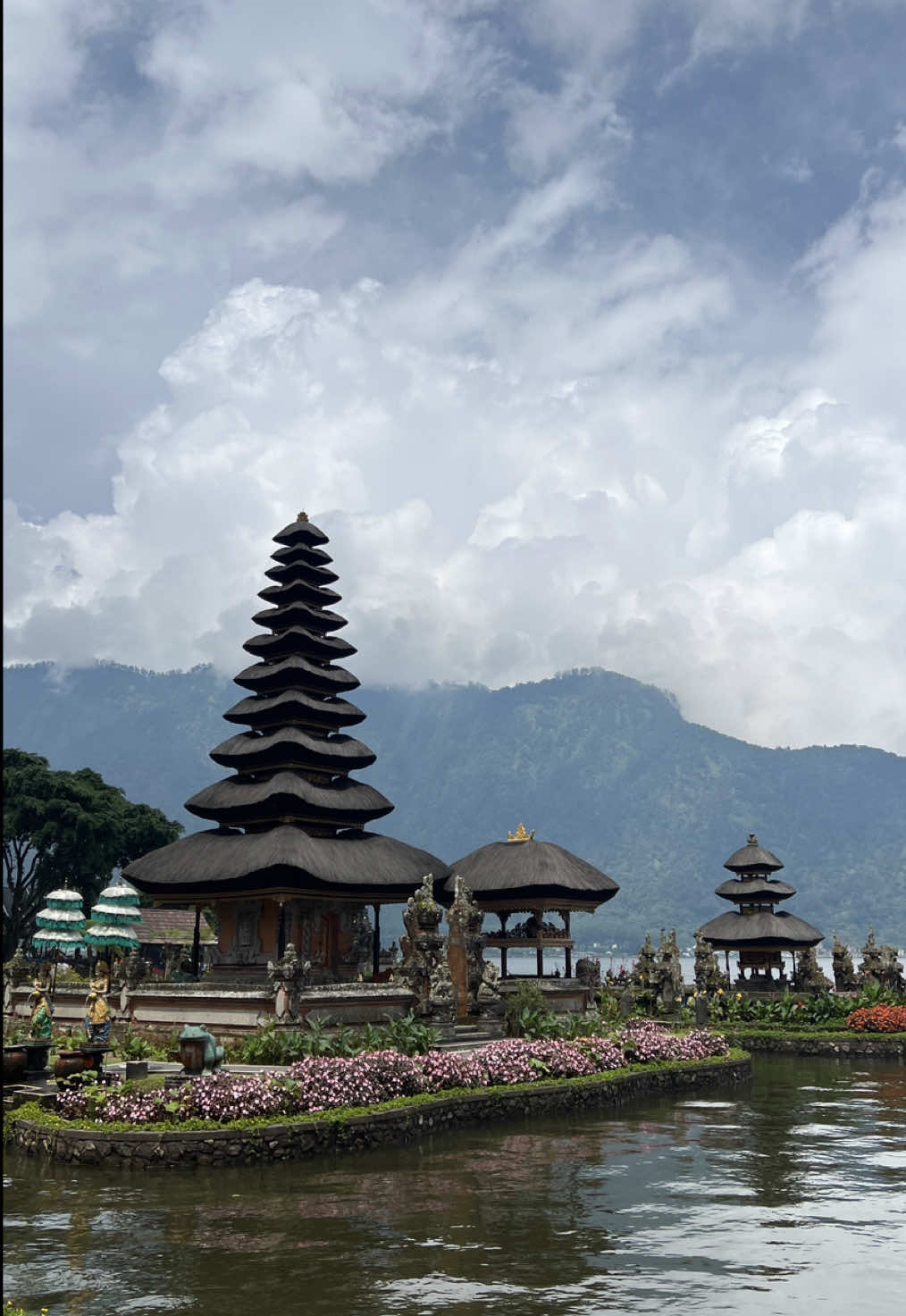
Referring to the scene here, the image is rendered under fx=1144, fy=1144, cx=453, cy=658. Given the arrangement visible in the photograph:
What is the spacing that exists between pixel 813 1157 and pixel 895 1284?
9.55m

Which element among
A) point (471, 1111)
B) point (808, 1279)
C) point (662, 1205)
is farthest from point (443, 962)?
point (808, 1279)

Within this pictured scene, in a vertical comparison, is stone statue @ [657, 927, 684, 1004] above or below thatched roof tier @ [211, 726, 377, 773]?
below

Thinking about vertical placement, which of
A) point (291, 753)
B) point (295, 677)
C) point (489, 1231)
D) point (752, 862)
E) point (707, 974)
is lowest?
point (489, 1231)

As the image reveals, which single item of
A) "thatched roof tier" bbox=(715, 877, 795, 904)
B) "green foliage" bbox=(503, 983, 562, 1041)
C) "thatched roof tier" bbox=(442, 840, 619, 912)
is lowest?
"green foliage" bbox=(503, 983, 562, 1041)

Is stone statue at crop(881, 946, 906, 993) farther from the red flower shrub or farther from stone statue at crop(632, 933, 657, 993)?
stone statue at crop(632, 933, 657, 993)

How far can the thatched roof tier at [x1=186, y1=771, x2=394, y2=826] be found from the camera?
3956 cm

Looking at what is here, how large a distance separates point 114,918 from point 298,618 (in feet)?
48.9

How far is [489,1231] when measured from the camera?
1709 cm

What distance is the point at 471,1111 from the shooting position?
27125mm

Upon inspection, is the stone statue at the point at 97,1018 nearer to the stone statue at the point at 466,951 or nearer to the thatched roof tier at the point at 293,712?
the stone statue at the point at 466,951

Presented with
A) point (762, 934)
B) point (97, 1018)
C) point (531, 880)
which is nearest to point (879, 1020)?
point (762, 934)

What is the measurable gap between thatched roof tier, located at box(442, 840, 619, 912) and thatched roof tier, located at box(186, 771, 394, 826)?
4429 mm

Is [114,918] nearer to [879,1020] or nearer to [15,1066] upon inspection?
[15,1066]

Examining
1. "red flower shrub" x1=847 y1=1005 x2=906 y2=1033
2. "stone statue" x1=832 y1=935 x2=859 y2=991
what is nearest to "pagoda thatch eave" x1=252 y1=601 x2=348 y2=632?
"red flower shrub" x1=847 y1=1005 x2=906 y2=1033
